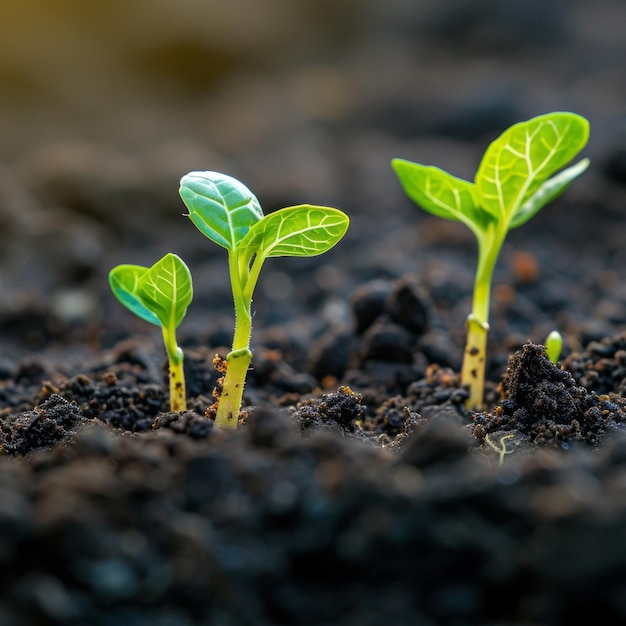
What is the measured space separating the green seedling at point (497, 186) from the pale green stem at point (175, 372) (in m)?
0.60

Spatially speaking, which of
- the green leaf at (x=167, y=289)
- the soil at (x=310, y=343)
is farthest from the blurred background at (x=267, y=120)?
the green leaf at (x=167, y=289)

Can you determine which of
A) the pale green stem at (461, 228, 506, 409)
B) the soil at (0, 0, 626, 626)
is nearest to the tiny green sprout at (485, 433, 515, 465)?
the soil at (0, 0, 626, 626)

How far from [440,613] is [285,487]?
25 centimetres

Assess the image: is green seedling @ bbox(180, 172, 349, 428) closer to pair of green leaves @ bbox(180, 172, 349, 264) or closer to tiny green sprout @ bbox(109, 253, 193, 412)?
pair of green leaves @ bbox(180, 172, 349, 264)

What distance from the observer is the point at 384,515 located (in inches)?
35.8

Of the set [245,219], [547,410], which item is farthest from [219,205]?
[547,410]

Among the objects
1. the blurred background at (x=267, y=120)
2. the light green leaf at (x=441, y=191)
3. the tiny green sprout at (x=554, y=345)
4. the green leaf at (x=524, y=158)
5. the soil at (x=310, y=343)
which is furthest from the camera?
the blurred background at (x=267, y=120)

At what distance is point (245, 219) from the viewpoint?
1389mm

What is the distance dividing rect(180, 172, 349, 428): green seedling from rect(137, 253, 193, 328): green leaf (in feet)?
0.31

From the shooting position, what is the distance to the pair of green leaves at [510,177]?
1513mm

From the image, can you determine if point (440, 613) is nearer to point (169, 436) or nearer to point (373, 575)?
point (373, 575)

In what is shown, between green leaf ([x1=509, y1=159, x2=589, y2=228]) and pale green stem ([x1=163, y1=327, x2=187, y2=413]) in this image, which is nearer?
pale green stem ([x1=163, y1=327, x2=187, y2=413])

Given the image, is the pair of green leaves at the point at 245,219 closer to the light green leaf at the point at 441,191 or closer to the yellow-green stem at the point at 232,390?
the yellow-green stem at the point at 232,390

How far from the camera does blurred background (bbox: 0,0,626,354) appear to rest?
10.7 ft
